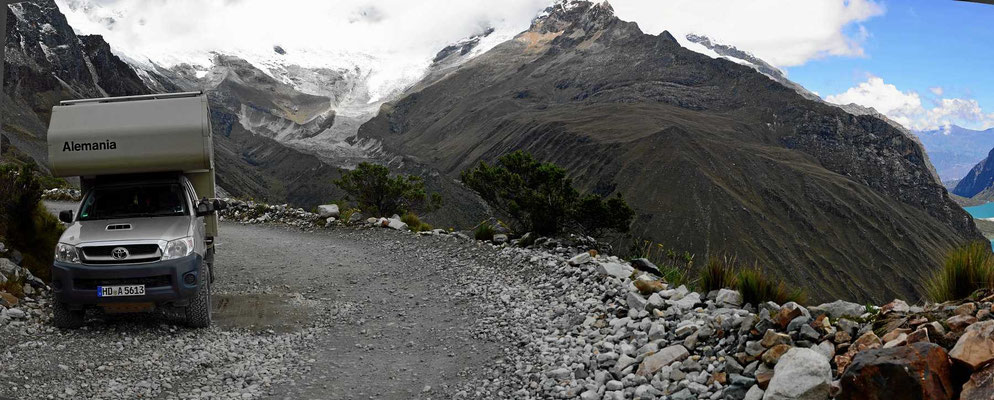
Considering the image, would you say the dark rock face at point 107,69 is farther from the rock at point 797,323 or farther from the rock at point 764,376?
the rock at point 764,376

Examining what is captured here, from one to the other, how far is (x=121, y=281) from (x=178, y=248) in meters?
0.85

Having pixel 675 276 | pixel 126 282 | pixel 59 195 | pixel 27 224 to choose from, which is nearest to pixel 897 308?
pixel 675 276

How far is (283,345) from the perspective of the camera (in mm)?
9992

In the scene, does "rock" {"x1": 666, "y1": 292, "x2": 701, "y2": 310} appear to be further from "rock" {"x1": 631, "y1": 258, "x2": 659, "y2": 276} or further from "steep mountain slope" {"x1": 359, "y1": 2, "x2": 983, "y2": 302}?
"steep mountain slope" {"x1": 359, "y1": 2, "x2": 983, "y2": 302}

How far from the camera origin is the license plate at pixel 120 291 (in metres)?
9.49

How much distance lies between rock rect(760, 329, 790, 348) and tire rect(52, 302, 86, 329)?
9100mm

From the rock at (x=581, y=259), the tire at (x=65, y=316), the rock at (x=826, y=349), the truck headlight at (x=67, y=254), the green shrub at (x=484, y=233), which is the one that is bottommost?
the tire at (x=65, y=316)

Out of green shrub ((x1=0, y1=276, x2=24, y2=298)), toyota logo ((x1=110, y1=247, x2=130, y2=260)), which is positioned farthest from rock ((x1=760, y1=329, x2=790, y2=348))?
green shrub ((x1=0, y1=276, x2=24, y2=298))

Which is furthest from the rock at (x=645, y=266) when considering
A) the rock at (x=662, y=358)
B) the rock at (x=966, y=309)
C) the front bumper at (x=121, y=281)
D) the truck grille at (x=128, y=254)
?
the truck grille at (x=128, y=254)

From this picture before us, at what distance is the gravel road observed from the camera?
8188 mm

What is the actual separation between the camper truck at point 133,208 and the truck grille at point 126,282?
0.01 meters

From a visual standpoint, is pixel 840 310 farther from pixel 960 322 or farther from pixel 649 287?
pixel 649 287

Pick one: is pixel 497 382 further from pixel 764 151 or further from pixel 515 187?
pixel 764 151

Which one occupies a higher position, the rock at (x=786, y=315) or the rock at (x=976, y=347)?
the rock at (x=976, y=347)
